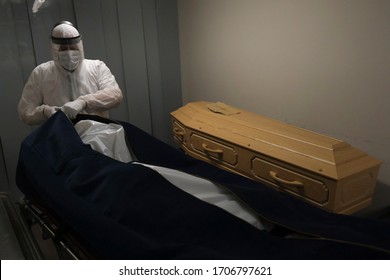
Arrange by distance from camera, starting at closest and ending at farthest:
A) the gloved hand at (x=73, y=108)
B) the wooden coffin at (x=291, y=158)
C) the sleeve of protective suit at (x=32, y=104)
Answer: the wooden coffin at (x=291, y=158)
the gloved hand at (x=73, y=108)
the sleeve of protective suit at (x=32, y=104)

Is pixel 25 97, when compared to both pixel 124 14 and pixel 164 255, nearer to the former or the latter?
pixel 124 14

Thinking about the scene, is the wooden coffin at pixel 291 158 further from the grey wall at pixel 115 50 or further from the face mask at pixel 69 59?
the grey wall at pixel 115 50

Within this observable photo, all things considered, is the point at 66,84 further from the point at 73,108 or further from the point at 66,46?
the point at 73,108

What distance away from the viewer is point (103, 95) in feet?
6.52

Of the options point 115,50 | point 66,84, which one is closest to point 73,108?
point 66,84

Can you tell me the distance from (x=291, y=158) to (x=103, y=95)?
3.85 ft

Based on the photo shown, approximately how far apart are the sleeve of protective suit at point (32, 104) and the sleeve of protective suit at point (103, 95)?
269 mm

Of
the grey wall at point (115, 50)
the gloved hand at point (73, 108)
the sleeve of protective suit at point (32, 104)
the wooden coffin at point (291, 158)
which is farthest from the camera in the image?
the grey wall at point (115, 50)

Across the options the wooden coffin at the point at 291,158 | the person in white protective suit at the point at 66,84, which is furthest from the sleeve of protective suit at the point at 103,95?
the wooden coffin at the point at 291,158

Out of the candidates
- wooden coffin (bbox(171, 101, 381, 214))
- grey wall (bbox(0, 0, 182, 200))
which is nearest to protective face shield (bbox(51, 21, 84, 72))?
grey wall (bbox(0, 0, 182, 200))

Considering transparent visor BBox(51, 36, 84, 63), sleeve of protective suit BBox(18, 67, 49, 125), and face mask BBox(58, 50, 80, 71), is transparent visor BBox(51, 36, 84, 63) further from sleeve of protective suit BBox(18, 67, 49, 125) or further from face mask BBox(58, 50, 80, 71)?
sleeve of protective suit BBox(18, 67, 49, 125)

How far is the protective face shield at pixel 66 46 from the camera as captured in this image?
192 centimetres

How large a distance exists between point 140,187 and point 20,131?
187cm

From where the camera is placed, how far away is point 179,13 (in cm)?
300
